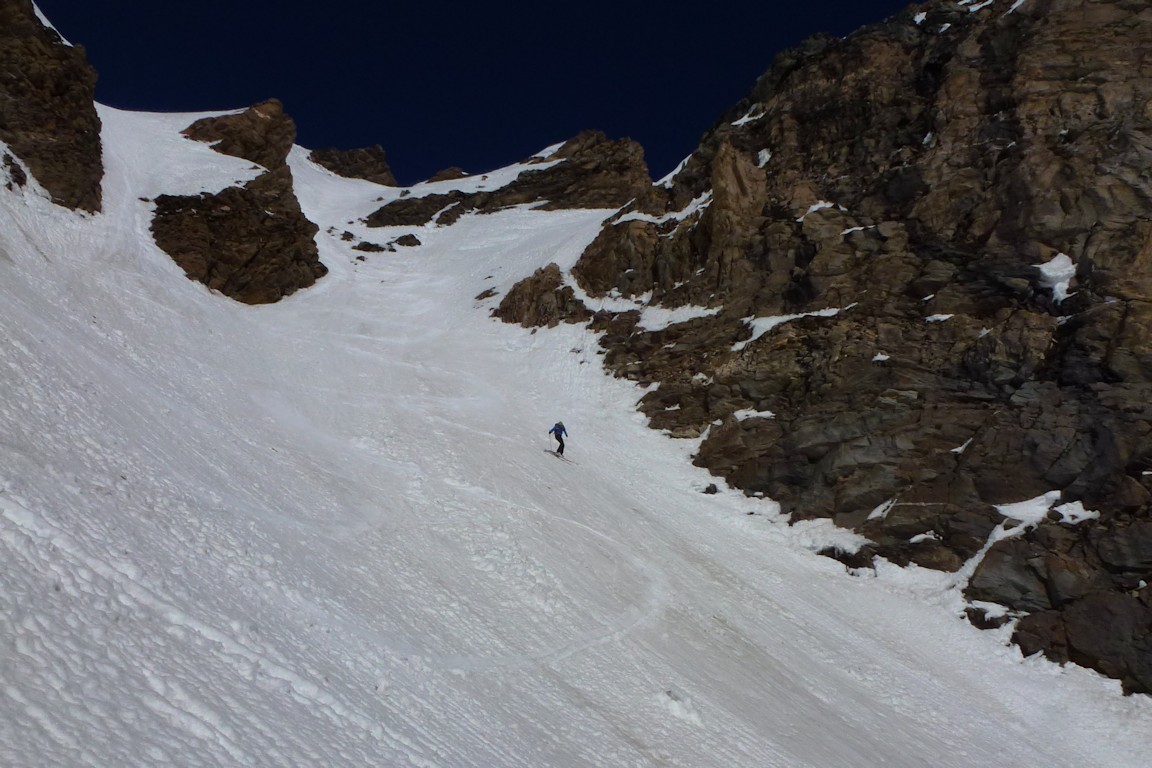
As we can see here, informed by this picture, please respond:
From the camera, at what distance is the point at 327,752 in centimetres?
721

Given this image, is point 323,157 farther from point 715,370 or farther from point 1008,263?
point 1008,263

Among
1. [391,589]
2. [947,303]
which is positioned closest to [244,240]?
[391,589]

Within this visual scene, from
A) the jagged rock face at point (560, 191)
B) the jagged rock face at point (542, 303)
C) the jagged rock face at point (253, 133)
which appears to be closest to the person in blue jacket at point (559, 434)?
the jagged rock face at point (542, 303)

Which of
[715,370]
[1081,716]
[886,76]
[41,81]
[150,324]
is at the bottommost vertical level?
[1081,716]

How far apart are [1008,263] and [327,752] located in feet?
104

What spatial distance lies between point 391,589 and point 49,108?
3868cm

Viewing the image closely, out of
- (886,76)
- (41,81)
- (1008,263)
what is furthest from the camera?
(886,76)

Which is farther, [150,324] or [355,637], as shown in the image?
[150,324]

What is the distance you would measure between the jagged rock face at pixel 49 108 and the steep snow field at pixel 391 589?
2.61m

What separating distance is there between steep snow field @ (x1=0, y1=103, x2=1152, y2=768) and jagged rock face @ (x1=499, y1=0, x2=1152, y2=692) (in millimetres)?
2314

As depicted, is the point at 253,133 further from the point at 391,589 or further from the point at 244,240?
the point at 391,589

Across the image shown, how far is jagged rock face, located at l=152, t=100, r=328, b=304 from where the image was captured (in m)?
38.8

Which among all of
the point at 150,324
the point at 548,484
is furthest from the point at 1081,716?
the point at 150,324

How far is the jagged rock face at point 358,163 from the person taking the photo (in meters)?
114
